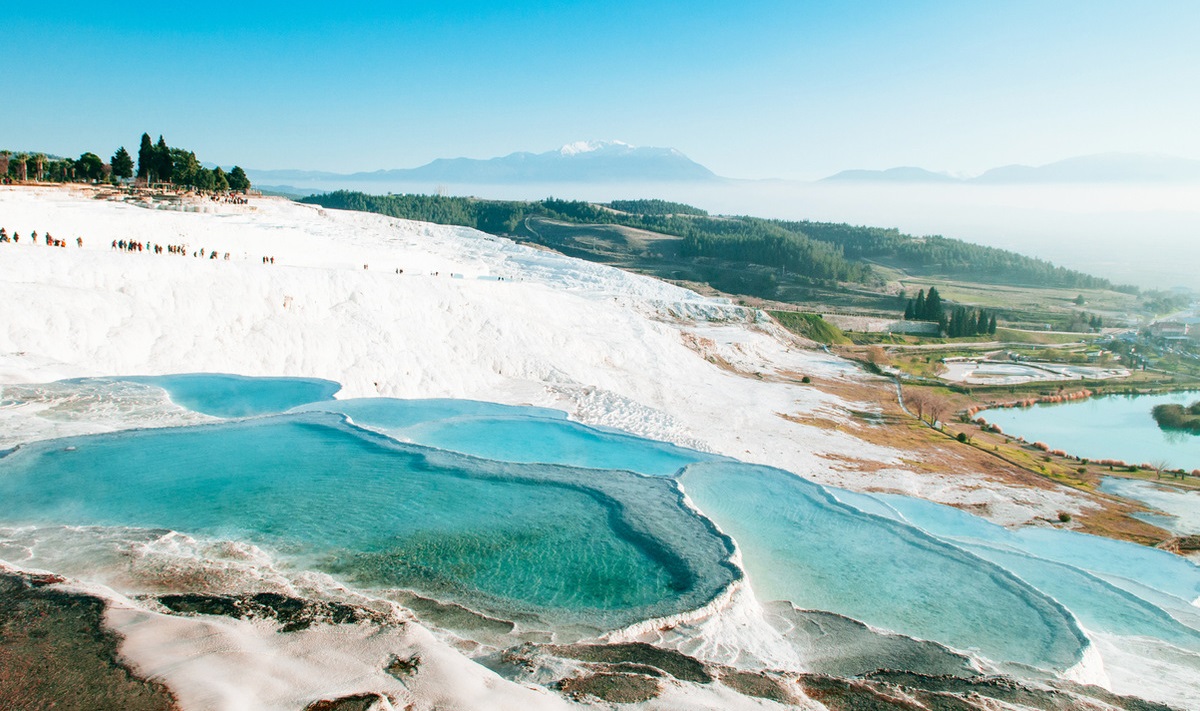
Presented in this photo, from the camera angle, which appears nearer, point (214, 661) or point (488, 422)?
point (214, 661)

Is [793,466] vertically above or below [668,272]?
below

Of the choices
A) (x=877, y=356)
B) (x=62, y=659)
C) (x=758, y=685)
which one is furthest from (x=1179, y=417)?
(x=62, y=659)

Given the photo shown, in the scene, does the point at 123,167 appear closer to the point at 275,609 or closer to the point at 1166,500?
the point at 275,609

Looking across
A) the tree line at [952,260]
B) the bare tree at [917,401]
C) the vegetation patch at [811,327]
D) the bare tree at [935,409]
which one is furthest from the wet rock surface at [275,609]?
the tree line at [952,260]

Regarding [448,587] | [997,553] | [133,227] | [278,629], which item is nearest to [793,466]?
[997,553]

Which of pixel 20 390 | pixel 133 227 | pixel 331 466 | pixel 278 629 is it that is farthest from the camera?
pixel 133 227

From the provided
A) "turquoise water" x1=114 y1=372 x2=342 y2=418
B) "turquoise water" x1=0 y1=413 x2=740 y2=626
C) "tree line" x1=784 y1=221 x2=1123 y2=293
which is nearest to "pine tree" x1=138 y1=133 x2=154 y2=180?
"turquoise water" x1=114 y1=372 x2=342 y2=418

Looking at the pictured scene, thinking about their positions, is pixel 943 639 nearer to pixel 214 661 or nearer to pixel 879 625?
pixel 879 625
